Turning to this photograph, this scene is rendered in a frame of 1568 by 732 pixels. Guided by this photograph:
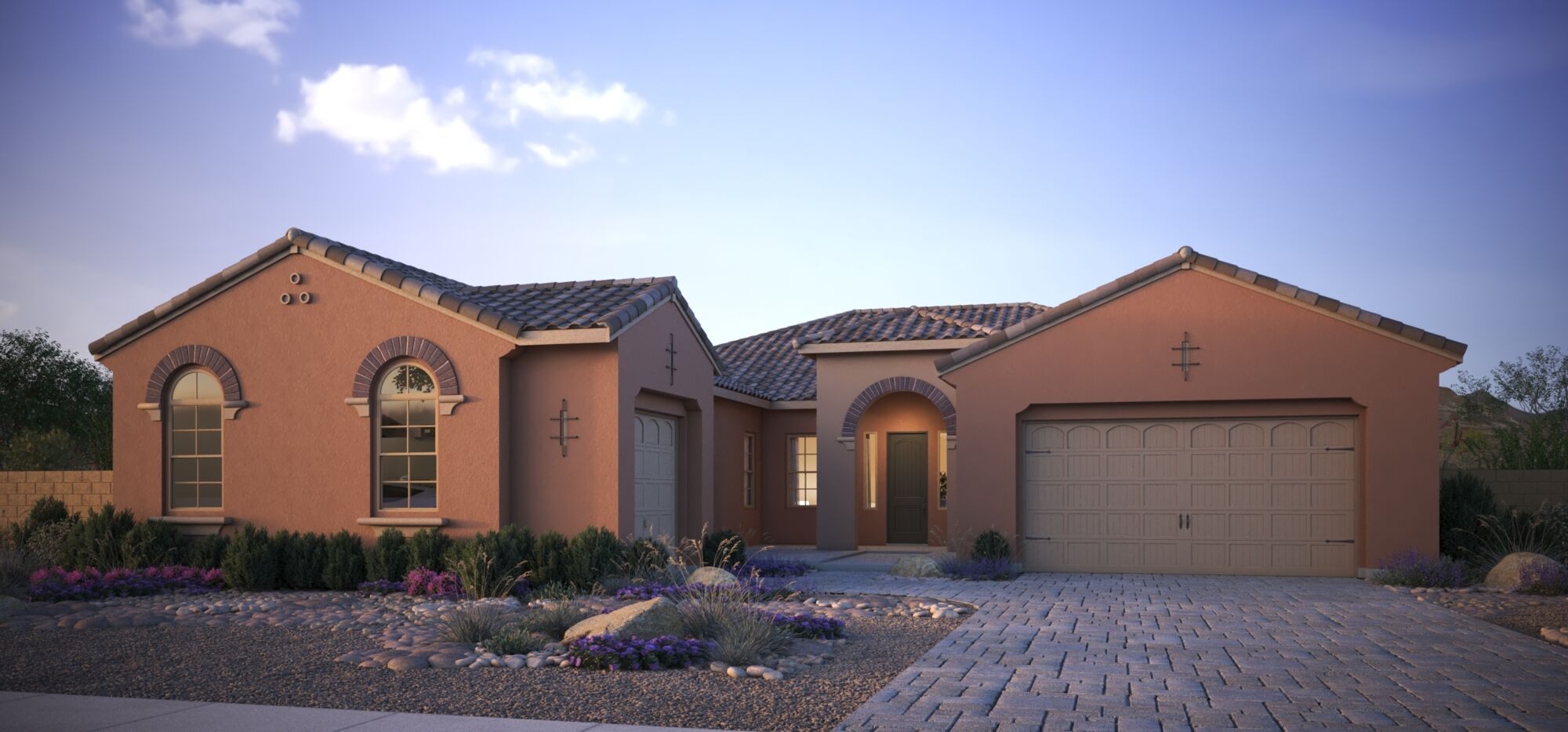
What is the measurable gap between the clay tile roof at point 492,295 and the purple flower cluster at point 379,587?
10.7ft

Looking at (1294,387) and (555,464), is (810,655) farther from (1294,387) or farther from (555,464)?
(1294,387)

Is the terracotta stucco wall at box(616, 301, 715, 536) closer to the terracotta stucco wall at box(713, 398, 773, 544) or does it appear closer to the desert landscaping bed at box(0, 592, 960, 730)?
the terracotta stucco wall at box(713, 398, 773, 544)

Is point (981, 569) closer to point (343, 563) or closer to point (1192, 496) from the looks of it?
point (1192, 496)

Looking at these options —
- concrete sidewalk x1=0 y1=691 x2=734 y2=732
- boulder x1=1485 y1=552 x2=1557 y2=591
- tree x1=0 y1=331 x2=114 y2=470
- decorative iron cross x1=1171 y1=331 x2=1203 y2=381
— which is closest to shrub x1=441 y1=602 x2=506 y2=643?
concrete sidewalk x1=0 y1=691 x2=734 y2=732

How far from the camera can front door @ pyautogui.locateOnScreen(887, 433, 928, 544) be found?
2256cm

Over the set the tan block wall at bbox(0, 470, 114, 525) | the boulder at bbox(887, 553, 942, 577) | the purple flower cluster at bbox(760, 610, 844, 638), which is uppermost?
the tan block wall at bbox(0, 470, 114, 525)

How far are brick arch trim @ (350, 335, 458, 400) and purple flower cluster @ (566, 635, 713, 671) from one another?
21.5ft

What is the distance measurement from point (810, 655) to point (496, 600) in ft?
15.9

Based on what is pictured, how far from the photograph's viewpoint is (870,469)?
22844 mm

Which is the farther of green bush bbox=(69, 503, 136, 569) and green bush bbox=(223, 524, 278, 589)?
green bush bbox=(69, 503, 136, 569)

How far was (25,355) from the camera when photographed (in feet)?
100

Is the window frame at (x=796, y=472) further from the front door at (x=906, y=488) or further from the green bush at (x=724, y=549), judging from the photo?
the green bush at (x=724, y=549)

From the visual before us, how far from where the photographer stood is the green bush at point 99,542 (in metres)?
14.9

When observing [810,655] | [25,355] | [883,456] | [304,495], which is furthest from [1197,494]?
[25,355]
